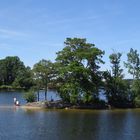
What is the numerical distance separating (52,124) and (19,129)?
6825 mm

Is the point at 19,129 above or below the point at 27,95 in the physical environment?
below

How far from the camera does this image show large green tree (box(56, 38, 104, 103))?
8725 cm

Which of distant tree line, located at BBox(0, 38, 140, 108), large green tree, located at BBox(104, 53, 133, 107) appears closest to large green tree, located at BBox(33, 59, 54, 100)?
distant tree line, located at BBox(0, 38, 140, 108)

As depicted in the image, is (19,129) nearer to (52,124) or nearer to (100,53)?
(52,124)

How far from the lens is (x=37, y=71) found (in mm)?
90250

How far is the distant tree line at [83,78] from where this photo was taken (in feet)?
288

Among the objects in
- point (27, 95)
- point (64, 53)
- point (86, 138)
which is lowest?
point (86, 138)

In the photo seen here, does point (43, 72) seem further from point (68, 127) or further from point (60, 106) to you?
point (68, 127)

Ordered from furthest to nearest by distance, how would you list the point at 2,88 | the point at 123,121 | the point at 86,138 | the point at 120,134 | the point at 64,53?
the point at 2,88, the point at 64,53, the point at 123,121, the point at 120,134, the point at 86,138

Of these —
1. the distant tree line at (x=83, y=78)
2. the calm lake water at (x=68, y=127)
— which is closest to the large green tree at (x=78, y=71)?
the distant tree line at (x=83, y=78)

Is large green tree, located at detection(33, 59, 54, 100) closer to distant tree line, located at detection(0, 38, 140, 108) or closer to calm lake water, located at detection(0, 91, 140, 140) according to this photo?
distant tree line, located at detection(0, 38, 140, 108)

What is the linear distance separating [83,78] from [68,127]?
32.5 metres

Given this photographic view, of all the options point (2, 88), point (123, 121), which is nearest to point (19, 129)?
point (123, 121)

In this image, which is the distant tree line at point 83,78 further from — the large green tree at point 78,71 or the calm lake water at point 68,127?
the calm lake water at point 68,127
